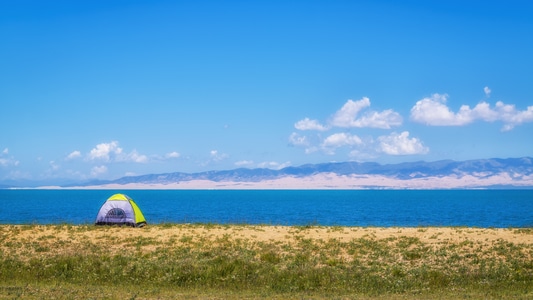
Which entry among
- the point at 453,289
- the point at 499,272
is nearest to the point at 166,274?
the point at 453,289

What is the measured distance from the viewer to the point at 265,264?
27000 mm

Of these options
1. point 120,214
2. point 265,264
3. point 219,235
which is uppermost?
point 120,214

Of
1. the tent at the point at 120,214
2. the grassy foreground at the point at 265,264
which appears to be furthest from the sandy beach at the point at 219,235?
the tent at the point at 120,214

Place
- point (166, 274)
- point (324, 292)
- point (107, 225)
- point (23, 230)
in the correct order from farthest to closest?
1. point (107, 225)
2. point (23, 230)
3. point (166, 274)
4. point (324, 292)

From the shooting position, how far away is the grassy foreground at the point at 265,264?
2227cm

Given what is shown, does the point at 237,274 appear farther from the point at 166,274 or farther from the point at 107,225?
the point at 107,225

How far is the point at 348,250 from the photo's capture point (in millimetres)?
30484

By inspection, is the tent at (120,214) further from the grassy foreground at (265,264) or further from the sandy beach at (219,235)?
the grassy foreground at (265,264)

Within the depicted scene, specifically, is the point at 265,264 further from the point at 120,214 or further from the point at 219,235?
the point at 120,214

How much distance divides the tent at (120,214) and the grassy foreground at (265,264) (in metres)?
4.23

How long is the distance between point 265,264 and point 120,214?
750 inches

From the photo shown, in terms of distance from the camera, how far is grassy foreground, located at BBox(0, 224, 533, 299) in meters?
22.3

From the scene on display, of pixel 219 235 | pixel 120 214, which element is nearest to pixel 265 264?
pixel 219 235

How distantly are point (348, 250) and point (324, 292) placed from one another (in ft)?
28.0
